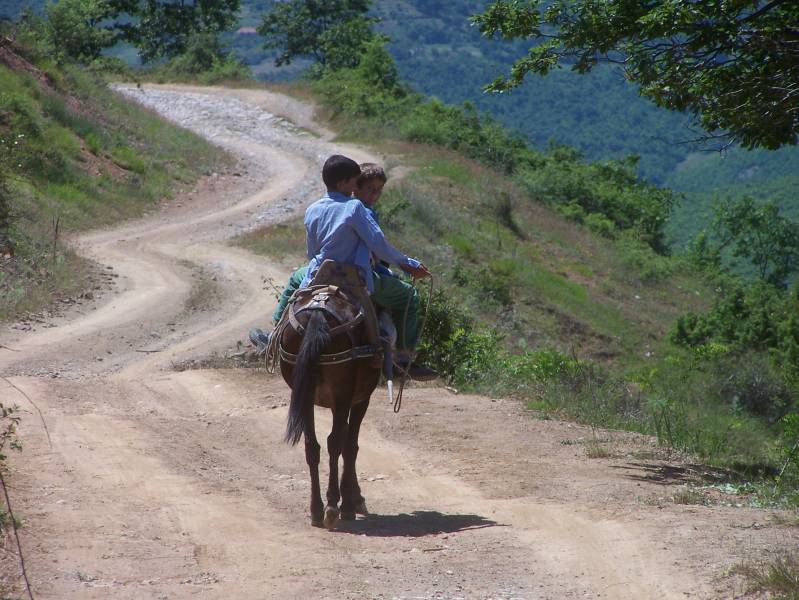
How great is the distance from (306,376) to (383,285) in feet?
3.78

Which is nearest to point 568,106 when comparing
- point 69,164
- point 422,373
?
point 69,164

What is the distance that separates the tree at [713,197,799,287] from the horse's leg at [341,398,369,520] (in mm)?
38641

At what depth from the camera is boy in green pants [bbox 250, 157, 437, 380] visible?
25.5 ft

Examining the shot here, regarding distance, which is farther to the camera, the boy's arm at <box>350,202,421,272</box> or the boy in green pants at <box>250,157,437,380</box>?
the boy in green pants at <box>250,157,437,380</box>

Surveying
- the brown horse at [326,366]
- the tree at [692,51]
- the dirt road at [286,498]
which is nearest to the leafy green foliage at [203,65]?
the dirt road at [286,498]

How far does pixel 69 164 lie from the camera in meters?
25.6

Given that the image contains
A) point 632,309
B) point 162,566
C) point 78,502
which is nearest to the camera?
point 162,566

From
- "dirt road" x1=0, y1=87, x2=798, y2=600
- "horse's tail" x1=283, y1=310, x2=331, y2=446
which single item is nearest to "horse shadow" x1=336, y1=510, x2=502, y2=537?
"dirt road" x1=0, y1=87, x2=798, y2=600

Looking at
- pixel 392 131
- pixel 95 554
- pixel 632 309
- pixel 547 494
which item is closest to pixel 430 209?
pixel 632 309

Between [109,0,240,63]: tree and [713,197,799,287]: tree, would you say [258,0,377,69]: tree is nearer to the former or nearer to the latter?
[109,0,240,63]: tree

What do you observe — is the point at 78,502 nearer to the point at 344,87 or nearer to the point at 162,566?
the point at 162,566

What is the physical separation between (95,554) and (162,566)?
0.40 metres

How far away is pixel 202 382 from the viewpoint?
488 inches

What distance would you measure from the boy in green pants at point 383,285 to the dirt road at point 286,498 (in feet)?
4.33
